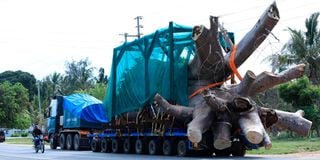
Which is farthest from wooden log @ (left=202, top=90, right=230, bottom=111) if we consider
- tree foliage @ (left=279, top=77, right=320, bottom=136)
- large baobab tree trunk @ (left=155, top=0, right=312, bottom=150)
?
tree foliage @ (left=279, top=77, right=320, bottom=136)

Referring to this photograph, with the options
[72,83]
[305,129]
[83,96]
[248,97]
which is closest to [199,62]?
[248,97]

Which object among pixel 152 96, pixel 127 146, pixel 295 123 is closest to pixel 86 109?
pixel 127 146

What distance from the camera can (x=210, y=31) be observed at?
2331 centimetres

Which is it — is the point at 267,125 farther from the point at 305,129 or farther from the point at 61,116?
the point at 61,116

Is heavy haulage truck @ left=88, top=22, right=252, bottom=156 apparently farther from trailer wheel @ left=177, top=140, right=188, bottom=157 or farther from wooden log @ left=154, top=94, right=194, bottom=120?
wooden log @ left=154, top=94, right=194, bottom=120

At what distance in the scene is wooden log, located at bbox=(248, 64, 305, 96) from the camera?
A: 22641 mm

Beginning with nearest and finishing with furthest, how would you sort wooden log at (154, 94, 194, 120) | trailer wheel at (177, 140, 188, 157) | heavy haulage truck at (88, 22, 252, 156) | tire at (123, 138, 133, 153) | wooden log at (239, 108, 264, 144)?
1. wooden log at (239, 108, 264, 144)
2. wooden log at (154, 94, 194, 120)
3. trailer wheel at (177, 140, 188, 157)
4. heavy haulage truck at (88, 22, 252, 156)
5. tire at (123, 138, 133, 153)

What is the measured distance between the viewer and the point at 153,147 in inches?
1081

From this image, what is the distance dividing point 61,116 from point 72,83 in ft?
189

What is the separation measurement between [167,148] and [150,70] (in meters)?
3.81

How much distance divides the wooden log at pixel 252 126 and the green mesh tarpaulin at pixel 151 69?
12.6 feet

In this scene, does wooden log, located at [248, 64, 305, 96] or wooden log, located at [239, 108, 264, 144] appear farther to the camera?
wooden log, located at [248, 64, 305, 96]

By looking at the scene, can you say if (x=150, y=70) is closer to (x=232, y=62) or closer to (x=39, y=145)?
(x=232, y=62)

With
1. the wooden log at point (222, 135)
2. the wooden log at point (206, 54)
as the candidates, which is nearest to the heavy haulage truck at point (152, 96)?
the wooden log at point (206, 54)
